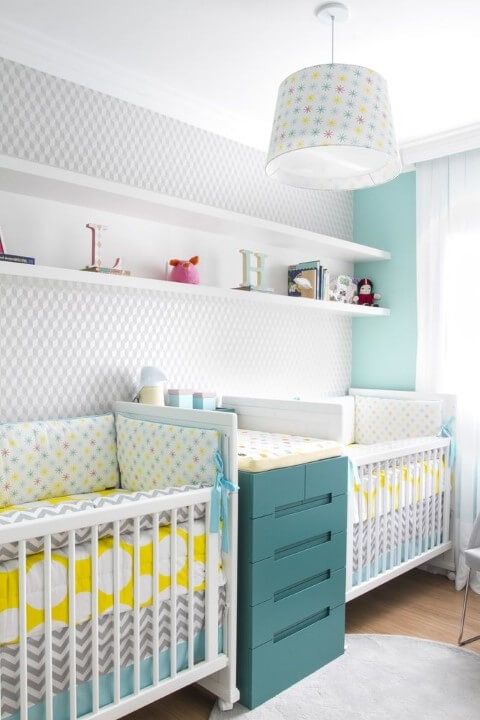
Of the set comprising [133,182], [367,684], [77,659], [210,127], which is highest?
[210,127]

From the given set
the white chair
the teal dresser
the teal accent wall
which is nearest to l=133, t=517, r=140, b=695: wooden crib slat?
the teal dresser

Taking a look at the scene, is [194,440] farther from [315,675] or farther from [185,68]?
[185,68]

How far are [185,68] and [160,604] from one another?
212cm

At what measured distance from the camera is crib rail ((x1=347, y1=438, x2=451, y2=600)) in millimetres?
2576

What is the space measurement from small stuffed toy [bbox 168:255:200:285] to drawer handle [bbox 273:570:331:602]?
1356 mm

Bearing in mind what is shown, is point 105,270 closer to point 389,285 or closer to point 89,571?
point 89,571

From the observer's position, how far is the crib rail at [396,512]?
258 centimetres

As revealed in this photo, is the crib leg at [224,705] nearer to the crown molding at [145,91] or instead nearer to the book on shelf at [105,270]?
the book on shelf at [105,270]

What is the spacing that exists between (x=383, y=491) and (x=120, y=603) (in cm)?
141

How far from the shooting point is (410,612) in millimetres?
2846

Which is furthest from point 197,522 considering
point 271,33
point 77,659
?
point 271,33

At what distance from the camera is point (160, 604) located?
1826 millimetres

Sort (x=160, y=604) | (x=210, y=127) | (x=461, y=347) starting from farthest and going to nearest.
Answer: (x=461, y=347) < (x=210, y=127) < (x=160, y=604)

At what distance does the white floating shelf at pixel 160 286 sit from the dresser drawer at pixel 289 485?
3.03ft
